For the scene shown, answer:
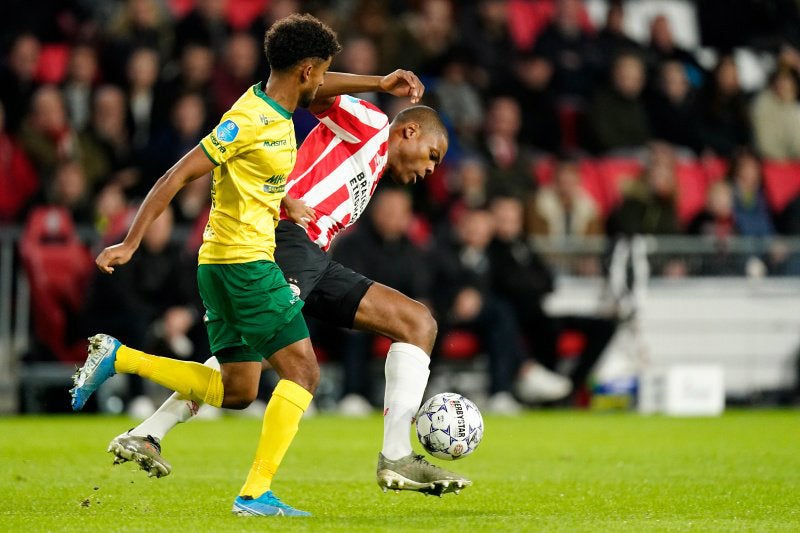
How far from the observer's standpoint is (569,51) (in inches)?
698

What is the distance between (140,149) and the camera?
48.1 feet

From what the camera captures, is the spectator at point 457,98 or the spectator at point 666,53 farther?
the spectator at point 666,53

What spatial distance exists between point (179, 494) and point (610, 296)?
335 inches

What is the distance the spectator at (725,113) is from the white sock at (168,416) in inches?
467

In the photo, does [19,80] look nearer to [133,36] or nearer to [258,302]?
[133,36]

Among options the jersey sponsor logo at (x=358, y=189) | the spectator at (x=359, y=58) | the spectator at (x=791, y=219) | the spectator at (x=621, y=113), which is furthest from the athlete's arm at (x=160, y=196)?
the spectator at (x=791, y=219)

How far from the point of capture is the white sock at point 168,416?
6.80m

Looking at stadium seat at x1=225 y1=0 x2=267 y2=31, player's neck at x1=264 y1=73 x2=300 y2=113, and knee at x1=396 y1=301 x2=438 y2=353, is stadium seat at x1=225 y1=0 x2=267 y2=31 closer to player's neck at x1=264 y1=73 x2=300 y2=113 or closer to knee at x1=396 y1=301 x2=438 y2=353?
knee at x1=396 y1=301 x2=438 y2=353

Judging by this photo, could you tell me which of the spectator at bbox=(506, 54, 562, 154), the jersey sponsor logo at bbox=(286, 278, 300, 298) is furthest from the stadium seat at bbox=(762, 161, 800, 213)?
the jersey sponsor logo at bbox=(286, 278, 300, 298)

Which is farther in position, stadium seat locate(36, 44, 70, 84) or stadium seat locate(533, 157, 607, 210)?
stadium seat locate(533, 157, 607, 210)

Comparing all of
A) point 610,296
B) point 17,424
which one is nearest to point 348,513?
point 17,424

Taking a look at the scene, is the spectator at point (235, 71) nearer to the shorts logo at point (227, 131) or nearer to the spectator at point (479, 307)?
the spectator at point (479, 307)

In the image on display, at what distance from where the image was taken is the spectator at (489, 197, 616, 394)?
566 inches

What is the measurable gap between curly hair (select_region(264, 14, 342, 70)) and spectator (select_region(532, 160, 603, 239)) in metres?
9.15
